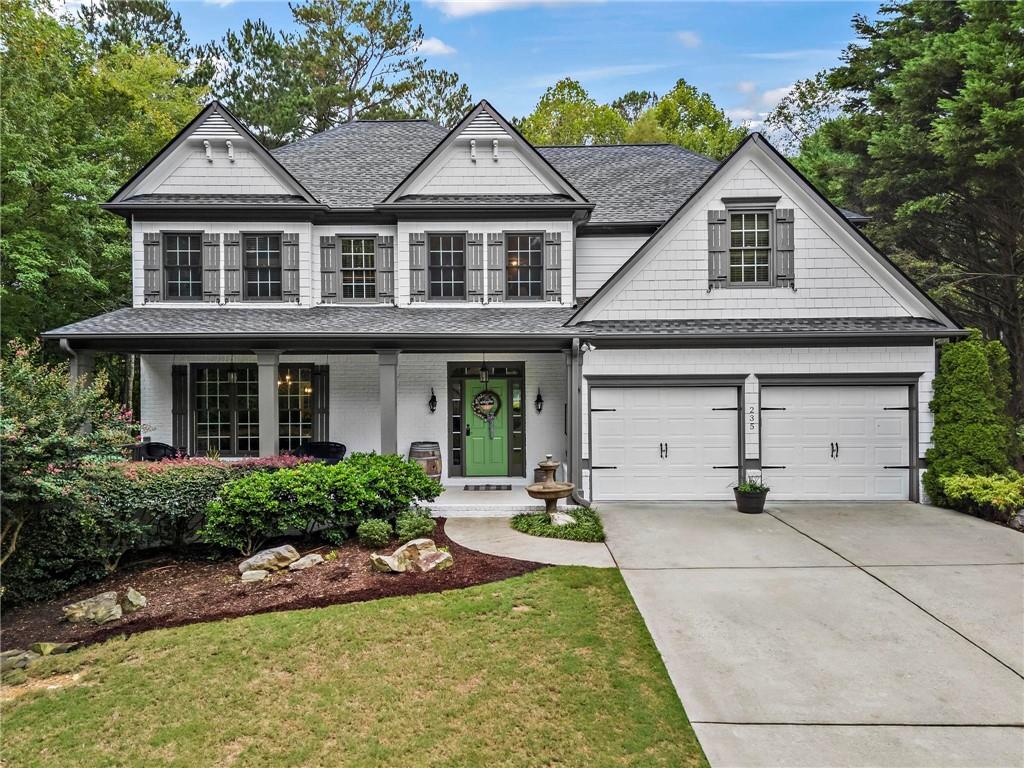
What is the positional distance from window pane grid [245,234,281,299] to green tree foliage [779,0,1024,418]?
54.1 feet

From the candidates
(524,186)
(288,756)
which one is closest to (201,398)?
(524,186)

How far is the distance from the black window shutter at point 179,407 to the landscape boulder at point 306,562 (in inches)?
229

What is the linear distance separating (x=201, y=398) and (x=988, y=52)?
2023 cm

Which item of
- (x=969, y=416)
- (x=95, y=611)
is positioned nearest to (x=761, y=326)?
(x=969, y=416)

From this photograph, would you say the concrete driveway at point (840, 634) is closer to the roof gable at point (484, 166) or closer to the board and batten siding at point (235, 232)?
the roof gable at point (484, 166)

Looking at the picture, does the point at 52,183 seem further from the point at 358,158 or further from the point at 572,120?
the point at 572,120

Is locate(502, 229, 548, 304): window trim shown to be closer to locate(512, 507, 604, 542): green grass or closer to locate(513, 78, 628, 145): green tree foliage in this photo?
locate(512, 507, 604, 542): green grass

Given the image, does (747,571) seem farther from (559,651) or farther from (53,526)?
(53,526)

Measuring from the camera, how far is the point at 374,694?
3.96 meters

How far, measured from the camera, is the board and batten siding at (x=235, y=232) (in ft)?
35.3

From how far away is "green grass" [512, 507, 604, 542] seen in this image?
24.9ft

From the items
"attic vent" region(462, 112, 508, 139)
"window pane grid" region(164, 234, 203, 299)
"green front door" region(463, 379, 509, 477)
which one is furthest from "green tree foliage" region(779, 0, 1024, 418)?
"window pane grid" region(164, 234, 203, 299)

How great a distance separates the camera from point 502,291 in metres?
11.0

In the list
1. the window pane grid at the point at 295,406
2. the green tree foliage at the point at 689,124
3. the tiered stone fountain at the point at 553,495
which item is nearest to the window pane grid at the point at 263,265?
the window pane grid at the point at 295,406
